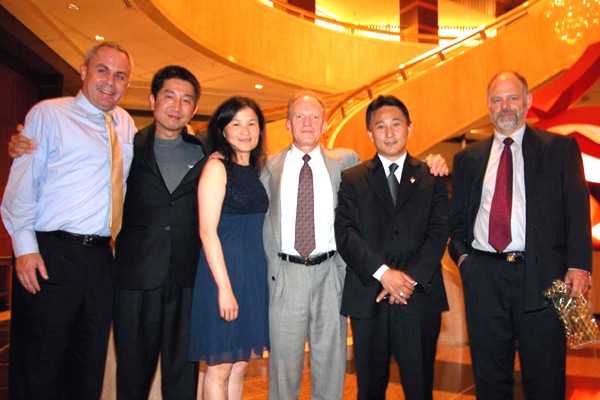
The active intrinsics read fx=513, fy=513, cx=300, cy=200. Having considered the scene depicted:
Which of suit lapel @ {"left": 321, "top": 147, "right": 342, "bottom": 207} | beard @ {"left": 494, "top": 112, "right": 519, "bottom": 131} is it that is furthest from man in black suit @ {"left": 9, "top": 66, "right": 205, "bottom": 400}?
beard @ {"left": 494, "top": 112, "right": 519, "bottom": 131}

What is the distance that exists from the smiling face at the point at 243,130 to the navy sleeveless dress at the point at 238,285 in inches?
4.2

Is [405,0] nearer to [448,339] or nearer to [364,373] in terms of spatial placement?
[448,339]

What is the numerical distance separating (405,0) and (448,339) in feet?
38.4

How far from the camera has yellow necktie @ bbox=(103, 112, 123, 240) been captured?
240 centimetres

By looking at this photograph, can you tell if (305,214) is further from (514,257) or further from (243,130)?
(514,257)

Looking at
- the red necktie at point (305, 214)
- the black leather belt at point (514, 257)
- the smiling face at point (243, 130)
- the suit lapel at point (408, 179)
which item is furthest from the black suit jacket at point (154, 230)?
the black leather belt at point (514, 257)

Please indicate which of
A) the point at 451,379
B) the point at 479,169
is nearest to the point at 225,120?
the point at 479,169

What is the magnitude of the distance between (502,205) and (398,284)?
689 millimetres

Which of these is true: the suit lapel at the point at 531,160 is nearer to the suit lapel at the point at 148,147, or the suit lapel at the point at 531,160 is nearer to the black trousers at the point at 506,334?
the black trousers at the point at 506,334

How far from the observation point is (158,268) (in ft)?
7.79

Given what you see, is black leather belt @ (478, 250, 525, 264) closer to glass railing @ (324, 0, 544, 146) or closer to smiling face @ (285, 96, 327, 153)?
smiling face @ (285, 96, 327, 153)

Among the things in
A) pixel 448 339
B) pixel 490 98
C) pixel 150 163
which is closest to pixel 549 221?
pixel 490 98

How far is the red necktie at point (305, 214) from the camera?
2559mm

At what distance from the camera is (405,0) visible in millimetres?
14523
